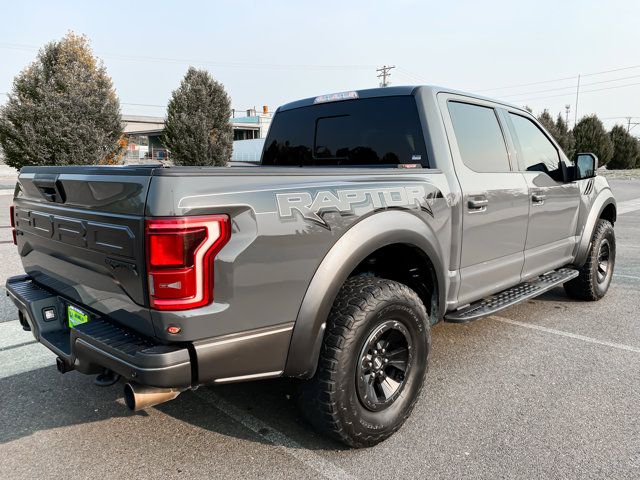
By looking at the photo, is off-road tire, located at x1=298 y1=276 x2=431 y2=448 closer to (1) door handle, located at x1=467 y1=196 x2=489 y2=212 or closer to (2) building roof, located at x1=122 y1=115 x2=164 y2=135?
(1) door handle, located at x1=467 y1=196 x2=489 y2=212

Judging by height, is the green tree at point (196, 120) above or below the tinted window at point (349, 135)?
above

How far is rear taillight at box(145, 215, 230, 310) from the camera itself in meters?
1.86

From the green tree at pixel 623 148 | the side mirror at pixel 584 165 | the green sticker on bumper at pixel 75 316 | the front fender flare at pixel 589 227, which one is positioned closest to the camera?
the green sticker on bumper at pixel 75 316

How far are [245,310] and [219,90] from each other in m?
23.5

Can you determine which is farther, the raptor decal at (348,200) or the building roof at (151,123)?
the building roof at (151,123)

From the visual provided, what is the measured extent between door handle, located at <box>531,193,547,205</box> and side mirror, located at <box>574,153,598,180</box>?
592mm

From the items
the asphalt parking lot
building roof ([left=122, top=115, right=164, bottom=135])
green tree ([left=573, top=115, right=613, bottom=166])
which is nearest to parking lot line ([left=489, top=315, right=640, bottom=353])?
the asphalt parking lot

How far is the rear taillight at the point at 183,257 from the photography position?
1862 millimetres

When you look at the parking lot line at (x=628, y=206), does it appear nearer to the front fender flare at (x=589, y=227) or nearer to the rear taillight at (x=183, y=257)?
the front fender flare at (x=589, y=227)

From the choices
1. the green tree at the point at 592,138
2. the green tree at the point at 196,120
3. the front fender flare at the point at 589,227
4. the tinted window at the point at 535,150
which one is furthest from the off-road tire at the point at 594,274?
the green tree at the point at 592,138

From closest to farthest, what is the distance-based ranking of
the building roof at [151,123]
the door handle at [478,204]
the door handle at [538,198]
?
the door handle at [478,204] < the door handle at [538,198] < the building roof at [151,123]

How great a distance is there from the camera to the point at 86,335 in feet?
7.06

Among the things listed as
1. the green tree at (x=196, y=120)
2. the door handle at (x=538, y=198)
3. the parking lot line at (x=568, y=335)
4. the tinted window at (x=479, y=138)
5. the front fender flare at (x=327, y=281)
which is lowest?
the parking lot line at (x=568, y=335)

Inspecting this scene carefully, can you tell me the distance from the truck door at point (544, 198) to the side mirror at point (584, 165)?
0.33ft
